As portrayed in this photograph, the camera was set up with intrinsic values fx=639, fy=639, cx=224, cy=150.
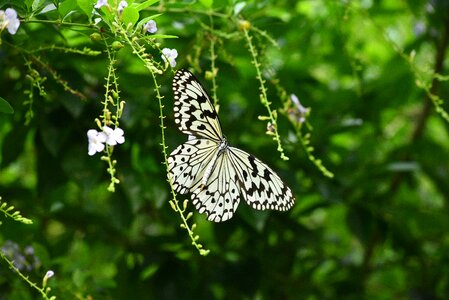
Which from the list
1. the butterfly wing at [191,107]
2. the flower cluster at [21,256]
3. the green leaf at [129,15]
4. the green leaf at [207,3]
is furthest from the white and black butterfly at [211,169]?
the flower cluster at [21,256]

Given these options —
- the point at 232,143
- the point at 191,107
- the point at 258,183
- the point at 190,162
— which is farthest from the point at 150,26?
the point at 232,143

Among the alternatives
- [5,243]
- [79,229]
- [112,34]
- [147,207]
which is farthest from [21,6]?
[147,207]

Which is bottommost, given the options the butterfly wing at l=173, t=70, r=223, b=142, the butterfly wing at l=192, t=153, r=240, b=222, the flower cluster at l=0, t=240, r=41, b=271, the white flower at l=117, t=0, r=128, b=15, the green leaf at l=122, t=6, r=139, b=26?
the flower cluster at l=0, t=240, r=41, b=271

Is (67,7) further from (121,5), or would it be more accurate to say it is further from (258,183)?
(258,183)

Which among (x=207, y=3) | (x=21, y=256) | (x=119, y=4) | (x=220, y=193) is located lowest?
(x=21, y=256)

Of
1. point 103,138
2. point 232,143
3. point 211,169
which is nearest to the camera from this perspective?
point 103,138

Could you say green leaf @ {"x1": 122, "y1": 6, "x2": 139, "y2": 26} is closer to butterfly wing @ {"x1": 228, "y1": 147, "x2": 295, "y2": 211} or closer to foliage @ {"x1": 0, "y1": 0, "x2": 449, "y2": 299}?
foliage @ {"x1": 0, "y1": 0, "x2": 449, "y2": 299}

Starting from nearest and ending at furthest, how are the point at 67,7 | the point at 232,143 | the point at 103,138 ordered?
the point at 103,138
the point at 67,7
the point at 232,143

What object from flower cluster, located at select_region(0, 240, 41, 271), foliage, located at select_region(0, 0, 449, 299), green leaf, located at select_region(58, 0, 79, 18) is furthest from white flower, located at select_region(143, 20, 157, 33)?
flower cluster, located at select_region(0, 240, 41, 271)
